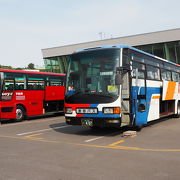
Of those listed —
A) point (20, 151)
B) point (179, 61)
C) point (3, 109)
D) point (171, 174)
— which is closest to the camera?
point (171, 174)

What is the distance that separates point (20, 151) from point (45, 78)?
1128 cm

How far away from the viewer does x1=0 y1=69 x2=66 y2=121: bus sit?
1531 cm

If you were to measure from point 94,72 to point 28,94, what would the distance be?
8.28 meters

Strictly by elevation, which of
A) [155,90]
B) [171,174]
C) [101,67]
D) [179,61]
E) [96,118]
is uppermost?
[179,61]

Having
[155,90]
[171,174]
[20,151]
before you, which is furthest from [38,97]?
[171,174]

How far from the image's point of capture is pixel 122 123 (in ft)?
31.0

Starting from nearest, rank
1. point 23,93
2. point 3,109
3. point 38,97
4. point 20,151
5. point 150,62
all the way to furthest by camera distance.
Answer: point 20,151, point 150,62, point 3,109, point 23,93, point 38,97

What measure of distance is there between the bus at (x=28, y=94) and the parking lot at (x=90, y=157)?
6.26m

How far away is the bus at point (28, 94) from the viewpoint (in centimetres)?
1531

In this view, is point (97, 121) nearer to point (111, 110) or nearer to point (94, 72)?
point (111, 110)

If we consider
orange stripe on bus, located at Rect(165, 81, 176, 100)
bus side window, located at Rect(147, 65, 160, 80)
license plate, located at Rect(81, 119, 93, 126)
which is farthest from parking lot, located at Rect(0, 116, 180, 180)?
orange stripe on bus, located at Rect(165, 81, 176, 100)

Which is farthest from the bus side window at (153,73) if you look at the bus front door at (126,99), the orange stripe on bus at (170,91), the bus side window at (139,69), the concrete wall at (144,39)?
the concrete wall at (144,39)

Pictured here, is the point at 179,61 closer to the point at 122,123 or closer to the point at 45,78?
the point at 45,78

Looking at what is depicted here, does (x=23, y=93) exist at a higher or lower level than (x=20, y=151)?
higher
